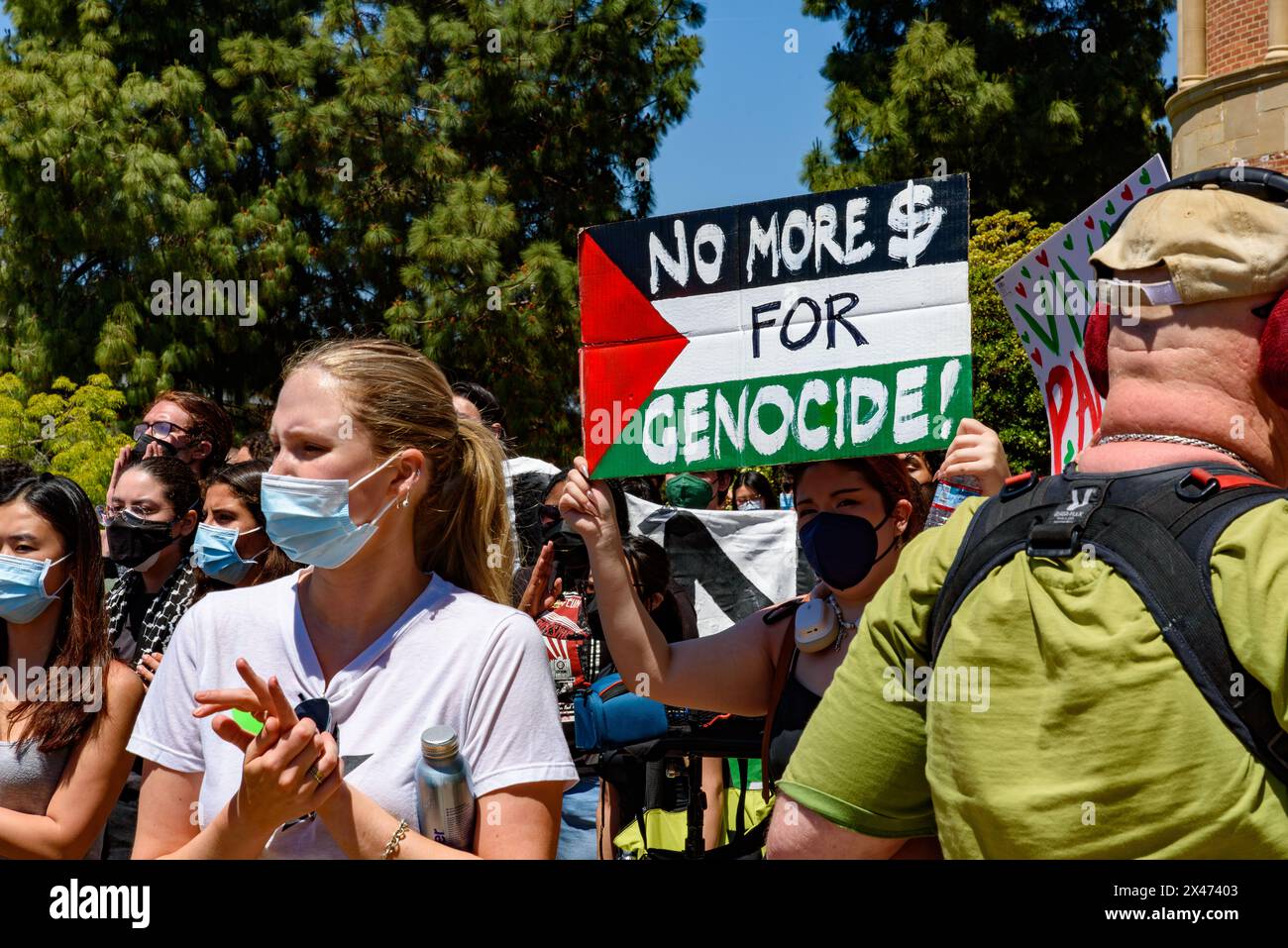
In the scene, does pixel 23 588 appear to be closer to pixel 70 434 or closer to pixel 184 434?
pixel 184 434

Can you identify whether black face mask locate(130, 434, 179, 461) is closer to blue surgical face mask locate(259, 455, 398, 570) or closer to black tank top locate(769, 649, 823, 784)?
blue surgical face mask locate(259, 455, 398, 570)

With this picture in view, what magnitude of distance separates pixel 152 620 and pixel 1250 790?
13.8 feet

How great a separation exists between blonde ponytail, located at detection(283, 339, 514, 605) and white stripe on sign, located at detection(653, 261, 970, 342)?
2.17 ft

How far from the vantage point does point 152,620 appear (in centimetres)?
498

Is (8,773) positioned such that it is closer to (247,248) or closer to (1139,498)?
(1139,498)

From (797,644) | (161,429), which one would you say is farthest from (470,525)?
(161,429)

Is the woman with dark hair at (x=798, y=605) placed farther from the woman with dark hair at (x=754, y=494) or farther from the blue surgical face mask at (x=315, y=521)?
the woman with dark hair at (x=754, y=494)

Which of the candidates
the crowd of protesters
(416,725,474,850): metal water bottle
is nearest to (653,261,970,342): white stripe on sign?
the crowd of protesters

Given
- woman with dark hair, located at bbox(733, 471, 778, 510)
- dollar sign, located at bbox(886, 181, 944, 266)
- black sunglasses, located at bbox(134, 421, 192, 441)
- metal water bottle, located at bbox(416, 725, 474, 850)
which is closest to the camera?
metal water bottle, located at bbox(416, 725, 474, 850)

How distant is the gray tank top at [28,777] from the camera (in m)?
3.32

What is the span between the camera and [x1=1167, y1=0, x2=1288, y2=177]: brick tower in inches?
624

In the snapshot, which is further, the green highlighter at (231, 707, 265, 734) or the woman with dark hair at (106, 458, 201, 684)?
the woman with dark hair at (106, 458, 201, 684)

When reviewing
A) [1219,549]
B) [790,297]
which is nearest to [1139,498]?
[1219,549]
